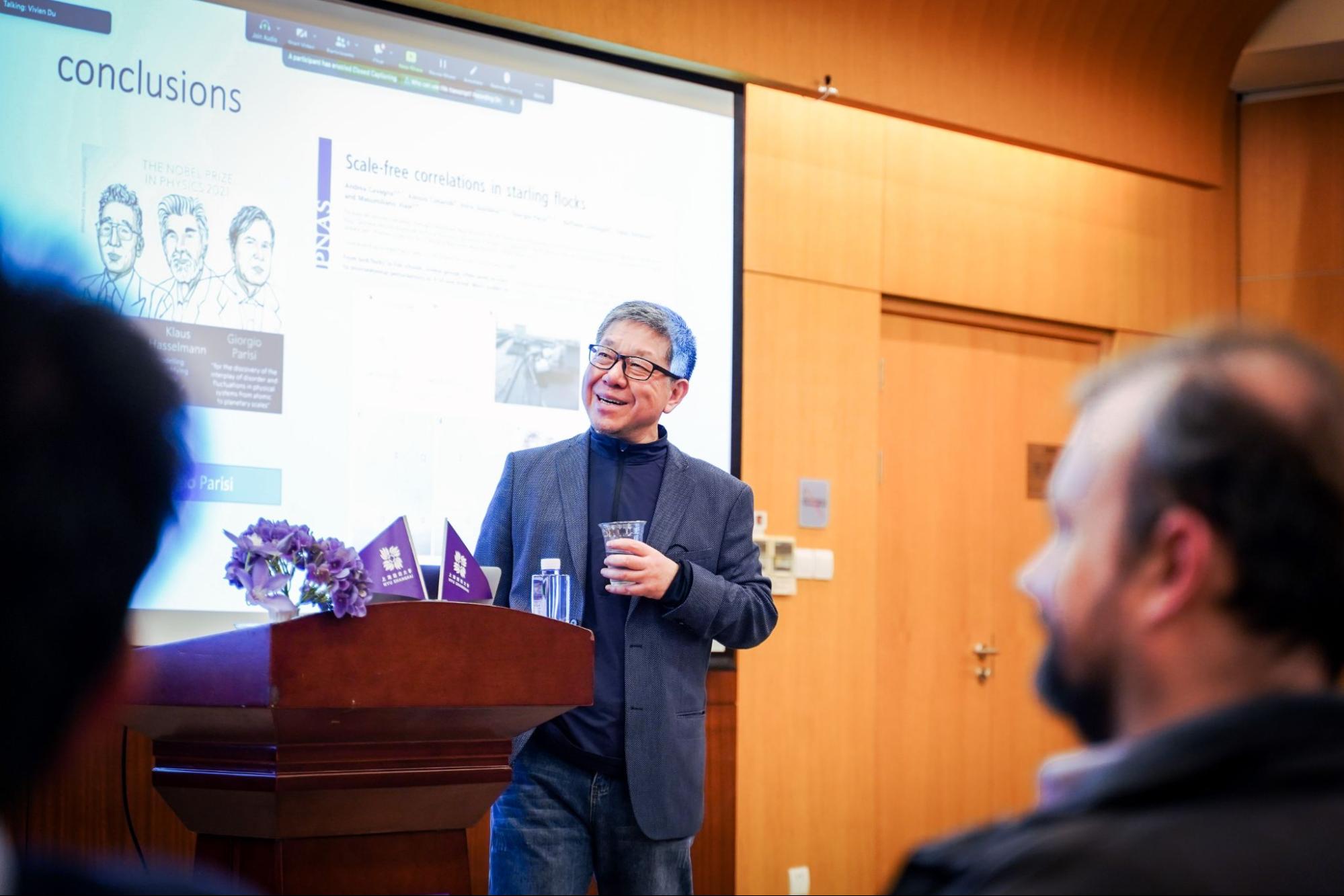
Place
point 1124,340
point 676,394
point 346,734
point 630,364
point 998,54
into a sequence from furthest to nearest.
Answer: point 1124,340
point 998,54
point 676,394
point 630,364
point 346,734

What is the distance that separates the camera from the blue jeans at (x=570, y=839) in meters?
2.78

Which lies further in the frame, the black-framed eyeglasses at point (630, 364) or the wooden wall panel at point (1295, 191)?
the wooden wall panel at point (1295, 191)

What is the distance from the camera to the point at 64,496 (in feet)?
2.01

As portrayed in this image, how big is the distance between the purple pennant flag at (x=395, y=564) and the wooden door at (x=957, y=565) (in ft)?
11.2

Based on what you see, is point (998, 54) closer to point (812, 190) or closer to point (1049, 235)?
point (1049, 235)

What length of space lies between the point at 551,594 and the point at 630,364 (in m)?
0.56

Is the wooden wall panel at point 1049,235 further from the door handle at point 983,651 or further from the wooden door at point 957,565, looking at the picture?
the door handle at point 983,651

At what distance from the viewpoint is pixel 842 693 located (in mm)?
5121

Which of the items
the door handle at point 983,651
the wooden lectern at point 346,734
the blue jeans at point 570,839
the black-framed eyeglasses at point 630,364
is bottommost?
the blue jeans at point 570,839

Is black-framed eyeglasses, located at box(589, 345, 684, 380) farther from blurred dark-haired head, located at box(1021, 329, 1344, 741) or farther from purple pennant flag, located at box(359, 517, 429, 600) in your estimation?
blurred dark-haired head, located at box(1021, 329, 1344, 741)

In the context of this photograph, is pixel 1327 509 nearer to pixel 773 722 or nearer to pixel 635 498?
pixel 635 498

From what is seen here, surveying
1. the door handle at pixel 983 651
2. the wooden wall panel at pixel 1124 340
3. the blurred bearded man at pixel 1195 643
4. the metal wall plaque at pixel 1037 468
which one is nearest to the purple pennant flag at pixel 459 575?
the blurred bearded man at pixel 1195 643

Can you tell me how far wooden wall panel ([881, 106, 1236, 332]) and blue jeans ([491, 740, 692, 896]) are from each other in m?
3.03

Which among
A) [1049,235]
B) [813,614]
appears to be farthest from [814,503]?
[1049,235]
